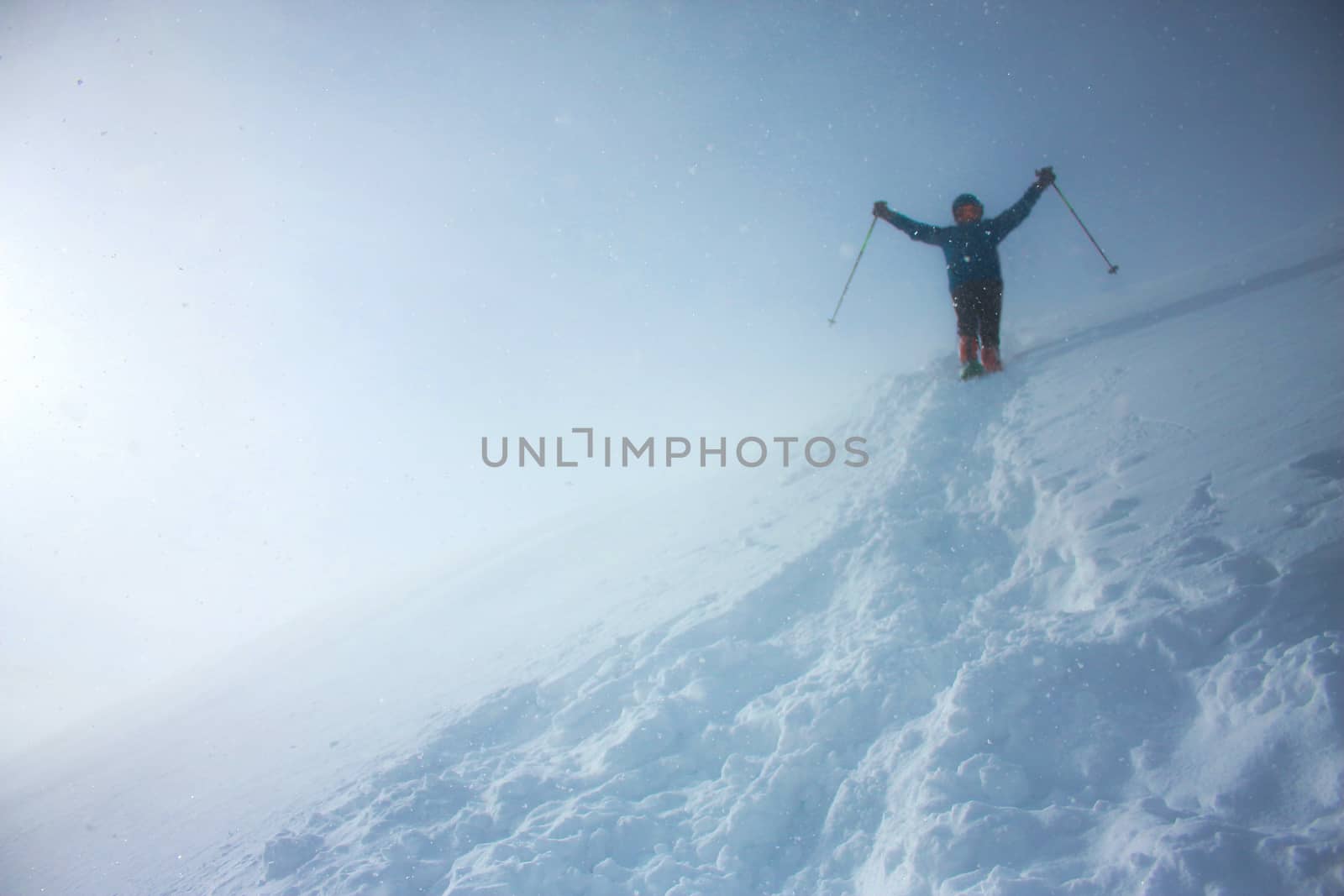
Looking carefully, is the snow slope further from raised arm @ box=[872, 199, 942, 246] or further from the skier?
raised arm @ box=[872, 199, 942, 246]

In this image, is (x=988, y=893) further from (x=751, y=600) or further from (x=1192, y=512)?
(x=751, y=600)

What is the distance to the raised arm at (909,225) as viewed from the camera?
6566mm

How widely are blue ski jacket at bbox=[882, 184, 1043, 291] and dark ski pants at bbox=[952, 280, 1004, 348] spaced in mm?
75

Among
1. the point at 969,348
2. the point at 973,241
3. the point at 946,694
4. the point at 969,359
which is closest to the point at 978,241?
the point at 973,241

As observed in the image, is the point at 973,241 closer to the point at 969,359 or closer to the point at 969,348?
the point at 969,348

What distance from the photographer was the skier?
637 cm

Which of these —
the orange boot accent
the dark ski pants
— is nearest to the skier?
the dark ski pants

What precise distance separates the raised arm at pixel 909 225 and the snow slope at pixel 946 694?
2.44m

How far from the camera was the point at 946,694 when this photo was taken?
3.76m

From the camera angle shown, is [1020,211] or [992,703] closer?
[992,703]

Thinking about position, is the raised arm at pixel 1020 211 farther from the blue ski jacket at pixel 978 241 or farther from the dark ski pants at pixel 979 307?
the dark ski pants at pixel 979 307

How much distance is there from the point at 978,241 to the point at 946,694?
17.8ft

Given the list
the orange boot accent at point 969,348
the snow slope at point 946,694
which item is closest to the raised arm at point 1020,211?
the orange boot accent at point 969,348

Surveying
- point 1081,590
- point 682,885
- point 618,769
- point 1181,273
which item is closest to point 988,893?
point 682,885
